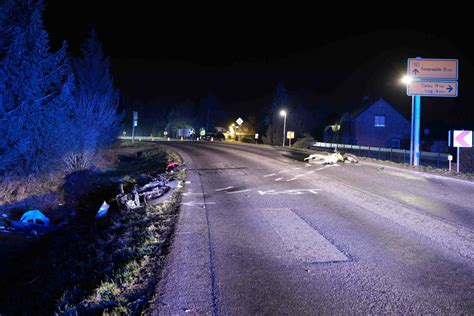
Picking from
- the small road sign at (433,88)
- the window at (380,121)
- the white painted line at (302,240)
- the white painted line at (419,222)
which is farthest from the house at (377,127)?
the white painted line at (302,240)

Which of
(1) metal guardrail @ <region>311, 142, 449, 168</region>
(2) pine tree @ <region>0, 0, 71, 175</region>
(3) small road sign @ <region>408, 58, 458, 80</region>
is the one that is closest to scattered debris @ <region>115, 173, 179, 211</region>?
(2) pine tree @ <region>0, 0, 71, 175</region>

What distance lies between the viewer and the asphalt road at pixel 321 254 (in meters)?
3.88

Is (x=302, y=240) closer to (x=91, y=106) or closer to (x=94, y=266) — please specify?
(x=94, y=266)

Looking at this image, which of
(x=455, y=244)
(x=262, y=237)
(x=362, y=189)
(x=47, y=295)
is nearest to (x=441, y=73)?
(x=362, y=189)

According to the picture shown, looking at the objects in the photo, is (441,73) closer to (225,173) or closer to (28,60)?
(225,173)

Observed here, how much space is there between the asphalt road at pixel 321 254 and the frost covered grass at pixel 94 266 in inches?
13.6

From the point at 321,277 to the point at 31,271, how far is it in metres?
5.85

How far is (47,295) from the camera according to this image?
5105 millimetres

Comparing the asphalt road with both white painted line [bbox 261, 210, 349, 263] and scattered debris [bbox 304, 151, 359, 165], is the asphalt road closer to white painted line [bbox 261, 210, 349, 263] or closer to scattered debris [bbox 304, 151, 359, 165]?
white painted line [bbox 261, 210, 349, 263]

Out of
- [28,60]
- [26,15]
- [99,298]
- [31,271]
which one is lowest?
[31,271]

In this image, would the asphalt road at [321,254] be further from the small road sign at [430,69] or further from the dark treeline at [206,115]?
the dark treeline at [206,115]

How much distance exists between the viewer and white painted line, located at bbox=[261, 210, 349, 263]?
207 inches

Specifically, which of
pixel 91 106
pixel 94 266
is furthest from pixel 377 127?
pixel 94 266

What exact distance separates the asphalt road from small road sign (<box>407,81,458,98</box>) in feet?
35.7
